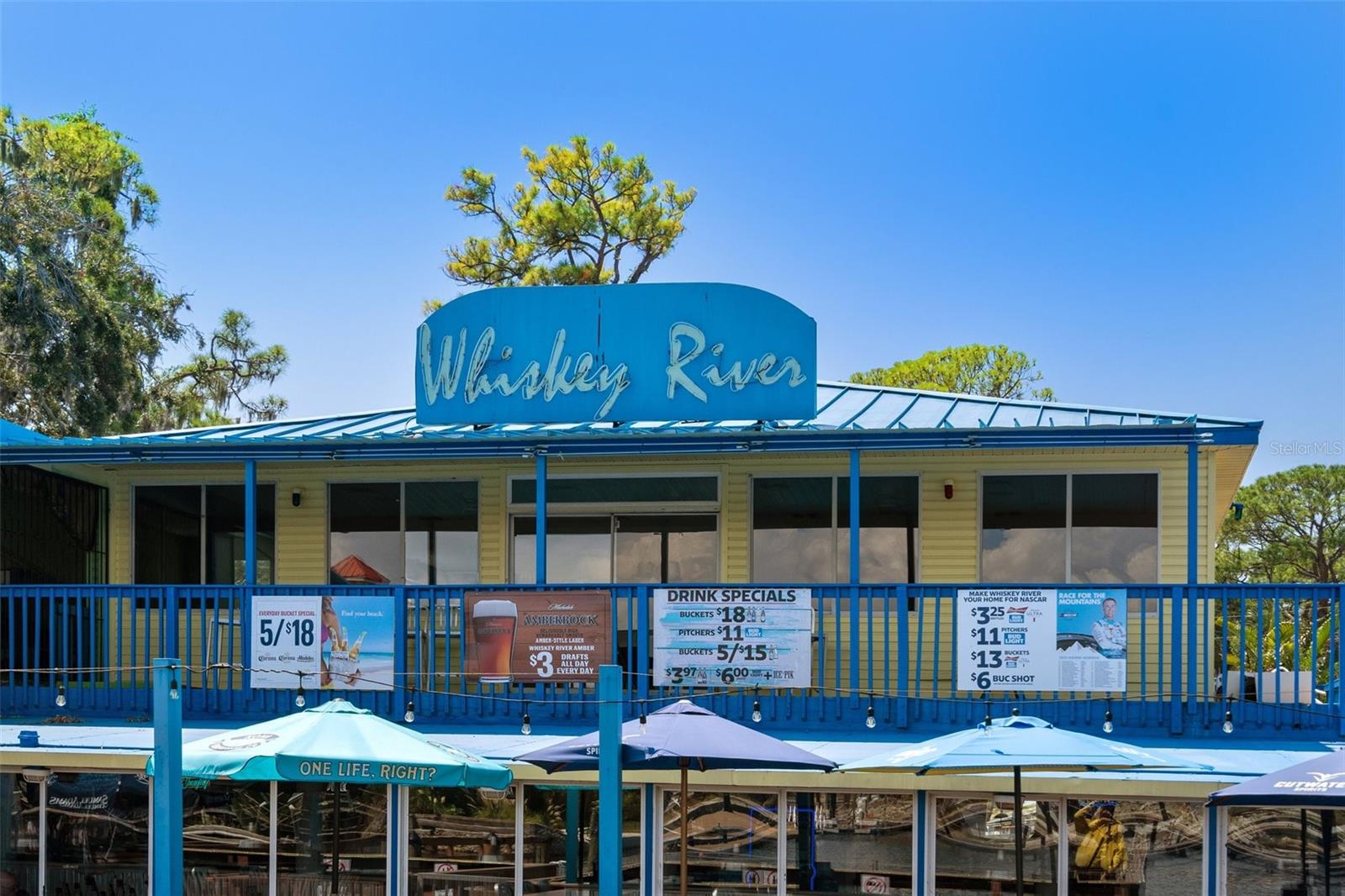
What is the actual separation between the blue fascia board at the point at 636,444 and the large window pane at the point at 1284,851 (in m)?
3.17

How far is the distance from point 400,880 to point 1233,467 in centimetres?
972

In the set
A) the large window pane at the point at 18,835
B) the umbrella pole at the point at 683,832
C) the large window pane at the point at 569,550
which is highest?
the large window pane at the point at 569,550

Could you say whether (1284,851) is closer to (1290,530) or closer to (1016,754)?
(1016,754)

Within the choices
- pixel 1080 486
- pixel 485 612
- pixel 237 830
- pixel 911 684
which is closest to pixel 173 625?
pixel 237 830

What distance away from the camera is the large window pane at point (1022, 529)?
15.3 m

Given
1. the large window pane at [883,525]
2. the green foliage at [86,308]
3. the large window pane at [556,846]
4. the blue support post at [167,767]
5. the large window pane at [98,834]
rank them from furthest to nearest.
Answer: the green foliage at [86,308] < the large window pane at [883,525] < the large window pane at [98,834] < the large window pane at [556,846] < the blue support post at [167,767]

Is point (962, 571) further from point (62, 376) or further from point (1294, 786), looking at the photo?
point (62, 376)

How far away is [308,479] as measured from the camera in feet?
54.3

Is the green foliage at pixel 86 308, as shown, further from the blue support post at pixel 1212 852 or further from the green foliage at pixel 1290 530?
the green foliage at pixel 1290 530

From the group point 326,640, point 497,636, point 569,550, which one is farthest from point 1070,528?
point 326,640

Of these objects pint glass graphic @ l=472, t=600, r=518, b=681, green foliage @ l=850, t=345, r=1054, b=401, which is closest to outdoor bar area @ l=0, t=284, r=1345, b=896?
pint glass graphic @ l=472, t=600, r=518, b=681

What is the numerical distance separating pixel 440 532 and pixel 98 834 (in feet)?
15.3

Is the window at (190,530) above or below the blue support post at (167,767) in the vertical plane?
above

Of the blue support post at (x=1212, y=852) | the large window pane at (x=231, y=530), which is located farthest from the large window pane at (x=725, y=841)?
the large window pane at (x=231, y=530)
